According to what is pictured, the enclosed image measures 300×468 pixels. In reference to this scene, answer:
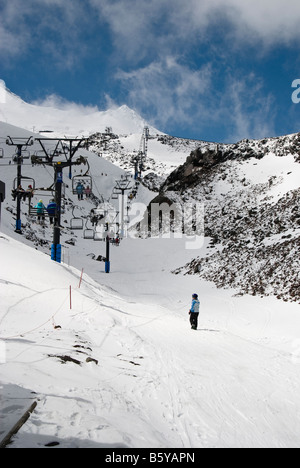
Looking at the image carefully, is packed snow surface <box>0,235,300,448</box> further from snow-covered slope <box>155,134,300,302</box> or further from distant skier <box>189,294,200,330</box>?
snow-covered slope <box>155,134,300,302</box>

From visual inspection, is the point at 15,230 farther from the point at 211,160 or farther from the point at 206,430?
the point at 211,160

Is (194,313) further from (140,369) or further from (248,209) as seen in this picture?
(248,209)

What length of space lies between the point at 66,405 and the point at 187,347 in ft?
18.7

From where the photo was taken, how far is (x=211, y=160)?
48.9 meters

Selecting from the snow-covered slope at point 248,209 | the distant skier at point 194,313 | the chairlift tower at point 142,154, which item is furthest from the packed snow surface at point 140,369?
the chairlift tower at point 142,154

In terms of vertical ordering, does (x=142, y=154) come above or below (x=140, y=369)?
above

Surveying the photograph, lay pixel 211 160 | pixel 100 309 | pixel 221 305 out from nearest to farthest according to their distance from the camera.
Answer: pixel 100 309
pixel 221 305
pixel 211 160

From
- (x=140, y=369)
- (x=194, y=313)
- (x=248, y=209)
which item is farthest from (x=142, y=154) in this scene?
(x=140, y=369)

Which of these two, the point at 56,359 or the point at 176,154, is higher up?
the point at 176,154

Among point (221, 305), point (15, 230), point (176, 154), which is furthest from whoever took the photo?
point (176, 154)

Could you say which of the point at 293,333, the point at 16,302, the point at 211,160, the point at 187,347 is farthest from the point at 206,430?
the point at 211,160

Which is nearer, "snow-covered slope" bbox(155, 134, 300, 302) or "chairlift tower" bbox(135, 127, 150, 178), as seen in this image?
"snow-covered slope" bbox(155, 134, 300, 302)

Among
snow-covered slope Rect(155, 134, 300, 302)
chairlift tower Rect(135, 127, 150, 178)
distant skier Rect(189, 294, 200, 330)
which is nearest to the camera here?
distant skier Rect(189, 294, 200, 330)

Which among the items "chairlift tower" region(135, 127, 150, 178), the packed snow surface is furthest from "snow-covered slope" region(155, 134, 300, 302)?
"chairlift tower" region(135, 127, 150, 178)
